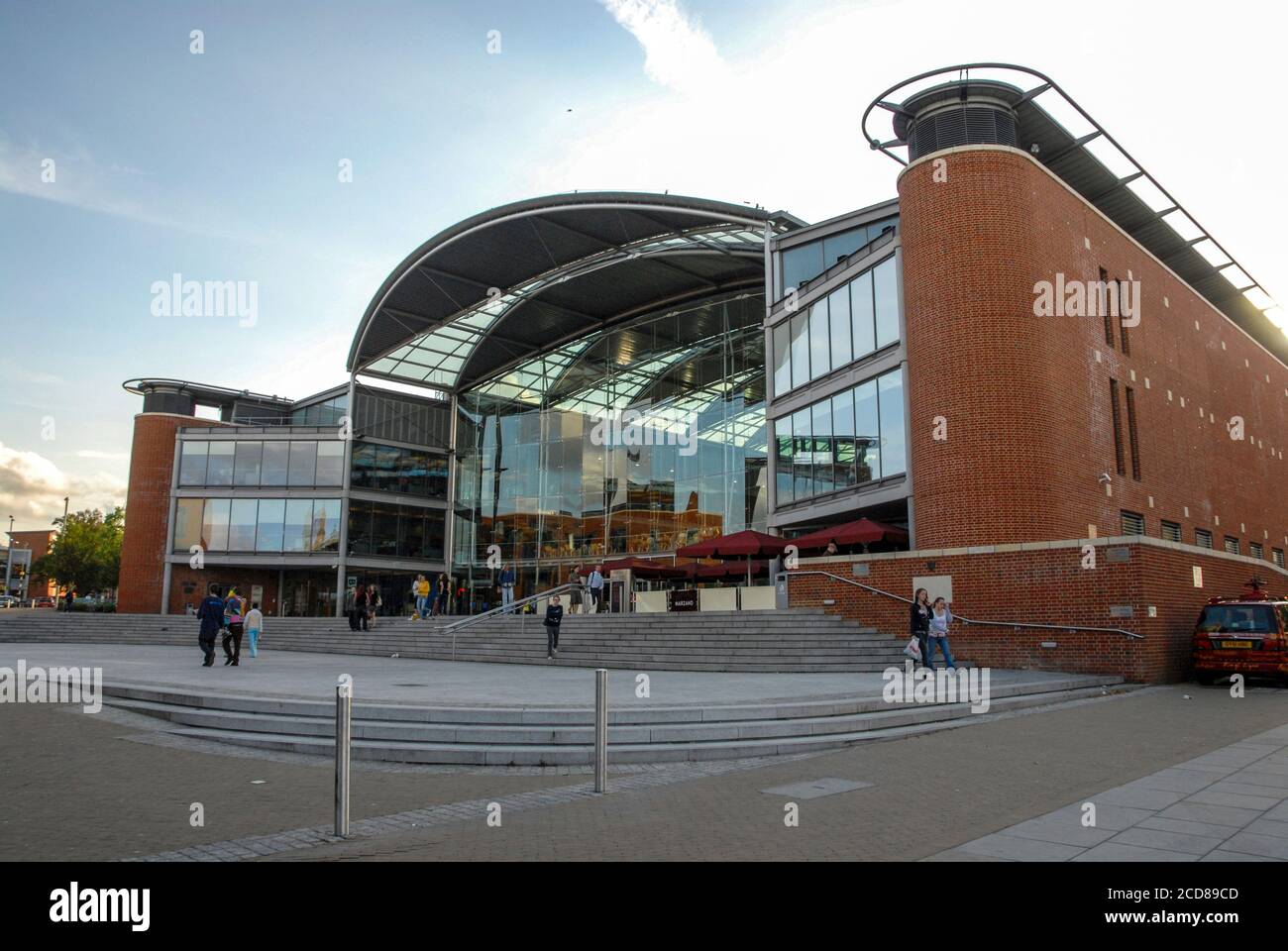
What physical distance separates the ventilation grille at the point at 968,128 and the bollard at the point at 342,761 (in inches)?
912

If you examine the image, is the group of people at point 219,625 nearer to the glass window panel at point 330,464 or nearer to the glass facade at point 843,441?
the glass facade at point 843,441

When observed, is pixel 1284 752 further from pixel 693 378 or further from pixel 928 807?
pixel 693 378

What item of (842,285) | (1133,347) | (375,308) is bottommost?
(1133,347)

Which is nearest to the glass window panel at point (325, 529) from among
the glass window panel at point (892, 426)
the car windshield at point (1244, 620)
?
the glass window panel at point (892, 426)

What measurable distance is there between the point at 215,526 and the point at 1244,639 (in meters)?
44.8

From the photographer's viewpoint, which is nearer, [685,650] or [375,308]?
[685,650]

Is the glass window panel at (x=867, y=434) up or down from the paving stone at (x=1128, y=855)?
up

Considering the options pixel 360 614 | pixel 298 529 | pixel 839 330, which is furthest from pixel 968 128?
pixel 298 529

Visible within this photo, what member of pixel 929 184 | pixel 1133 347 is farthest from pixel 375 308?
pixel 1133 347

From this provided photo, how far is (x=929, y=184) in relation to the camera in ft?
78.9

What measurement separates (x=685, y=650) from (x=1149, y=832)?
47.8ft

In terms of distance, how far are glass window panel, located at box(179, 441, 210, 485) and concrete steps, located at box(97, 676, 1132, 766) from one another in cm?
3873

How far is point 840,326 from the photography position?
93.4ft

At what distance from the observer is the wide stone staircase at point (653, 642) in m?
19.0
